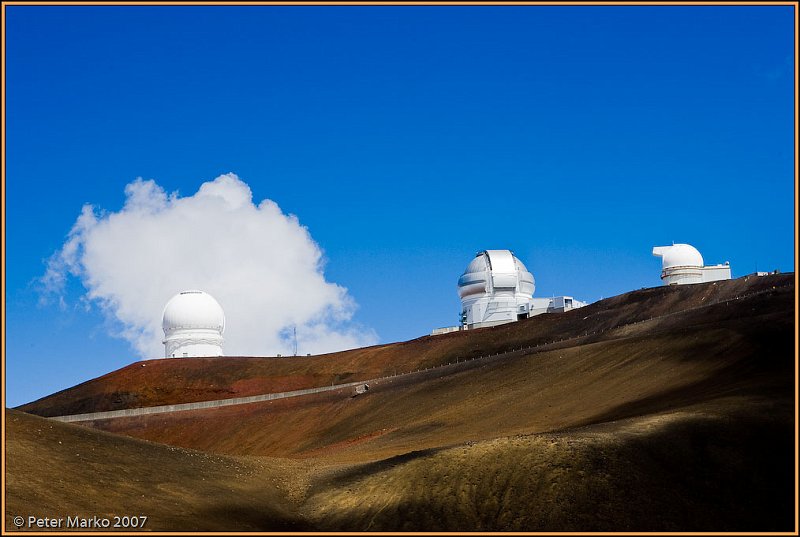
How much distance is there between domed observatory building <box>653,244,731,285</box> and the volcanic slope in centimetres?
3336

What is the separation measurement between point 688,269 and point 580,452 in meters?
66.7

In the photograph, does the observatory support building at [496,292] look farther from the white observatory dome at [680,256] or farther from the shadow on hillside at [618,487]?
the shadow on hillside at [618,487]

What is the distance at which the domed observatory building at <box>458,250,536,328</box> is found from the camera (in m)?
95.1

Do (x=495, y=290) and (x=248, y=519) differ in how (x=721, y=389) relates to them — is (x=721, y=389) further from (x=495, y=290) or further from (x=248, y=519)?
(x=495, y=290)

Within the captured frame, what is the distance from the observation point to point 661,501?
24.4 m

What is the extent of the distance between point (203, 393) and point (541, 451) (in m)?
58.6

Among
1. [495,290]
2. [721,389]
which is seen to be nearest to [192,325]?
[495,290]

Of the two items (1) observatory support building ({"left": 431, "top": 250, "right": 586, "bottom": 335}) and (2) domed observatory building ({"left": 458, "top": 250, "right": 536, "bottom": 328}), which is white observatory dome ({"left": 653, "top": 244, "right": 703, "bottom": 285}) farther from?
(2) domed observatory building ({"left": 458, "top": 250, "right": 536, "bottom": 328})

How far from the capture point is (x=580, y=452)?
26.8 meters

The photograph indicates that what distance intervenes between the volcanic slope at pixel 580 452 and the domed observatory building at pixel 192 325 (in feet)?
133

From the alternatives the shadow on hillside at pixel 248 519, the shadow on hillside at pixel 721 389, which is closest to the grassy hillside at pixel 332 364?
the shadow on hillside at pixel 721 389

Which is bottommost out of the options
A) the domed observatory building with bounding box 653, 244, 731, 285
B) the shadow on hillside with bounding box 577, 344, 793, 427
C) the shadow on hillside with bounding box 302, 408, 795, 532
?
the shadow on hillside with bounding box 302, 408, 795, 532

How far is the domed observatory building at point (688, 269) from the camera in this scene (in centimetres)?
8925

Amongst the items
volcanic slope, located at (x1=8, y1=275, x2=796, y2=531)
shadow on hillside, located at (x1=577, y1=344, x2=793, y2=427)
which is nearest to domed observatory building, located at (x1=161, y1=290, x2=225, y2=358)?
volcanic slope, located at (x1=8, y1=275, x2=796, y2=531)
